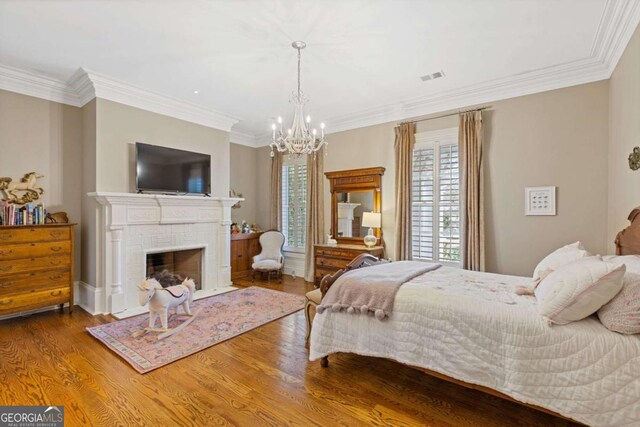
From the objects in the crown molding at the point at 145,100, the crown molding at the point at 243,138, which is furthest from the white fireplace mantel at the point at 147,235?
the crown molding at the point at 243,138

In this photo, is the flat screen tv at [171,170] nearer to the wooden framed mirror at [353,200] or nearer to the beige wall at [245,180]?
the beige wall at [245,180]

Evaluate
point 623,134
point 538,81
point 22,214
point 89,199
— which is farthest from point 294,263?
point 623,134

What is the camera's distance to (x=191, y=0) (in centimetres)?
243

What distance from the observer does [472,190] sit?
13.4 ft

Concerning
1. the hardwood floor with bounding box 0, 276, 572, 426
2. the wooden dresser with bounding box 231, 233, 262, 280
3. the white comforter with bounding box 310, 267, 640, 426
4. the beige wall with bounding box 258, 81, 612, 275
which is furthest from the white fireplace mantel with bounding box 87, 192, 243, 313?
the beige wall with bounding box 258, 81, 612, 275

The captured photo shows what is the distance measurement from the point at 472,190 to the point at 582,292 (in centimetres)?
259

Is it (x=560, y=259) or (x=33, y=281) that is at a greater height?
(x=560, y=259)

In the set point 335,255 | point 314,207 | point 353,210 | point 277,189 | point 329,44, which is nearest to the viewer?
point 329,44

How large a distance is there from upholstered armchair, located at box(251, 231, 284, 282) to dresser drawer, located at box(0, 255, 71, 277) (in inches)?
112

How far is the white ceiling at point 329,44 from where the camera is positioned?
254cm

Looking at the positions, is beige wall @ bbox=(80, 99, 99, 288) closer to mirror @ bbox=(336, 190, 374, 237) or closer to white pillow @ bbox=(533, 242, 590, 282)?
mirror @ bbox=(336, 190, 374, 237)

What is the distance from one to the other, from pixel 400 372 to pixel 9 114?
17.4 ft

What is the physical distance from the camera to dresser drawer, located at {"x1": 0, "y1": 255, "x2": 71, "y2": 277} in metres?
3.39

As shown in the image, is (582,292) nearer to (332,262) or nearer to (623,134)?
(623,134)
